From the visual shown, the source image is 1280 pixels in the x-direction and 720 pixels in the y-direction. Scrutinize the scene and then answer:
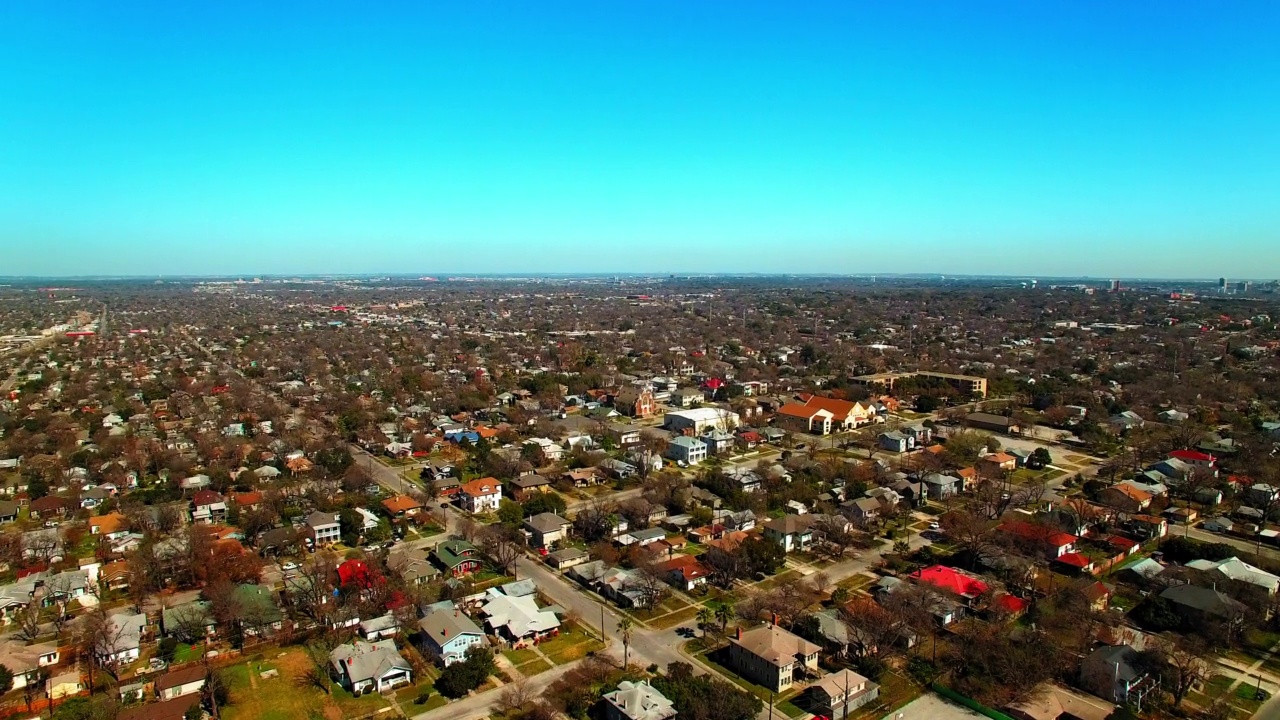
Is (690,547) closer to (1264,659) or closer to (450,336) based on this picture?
(1264,659)

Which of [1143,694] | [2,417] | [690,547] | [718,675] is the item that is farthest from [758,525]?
[2,417]

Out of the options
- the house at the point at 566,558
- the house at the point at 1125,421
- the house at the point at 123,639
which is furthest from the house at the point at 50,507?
the house at the point at 1125,421

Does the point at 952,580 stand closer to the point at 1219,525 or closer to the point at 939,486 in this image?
the point at 939,486

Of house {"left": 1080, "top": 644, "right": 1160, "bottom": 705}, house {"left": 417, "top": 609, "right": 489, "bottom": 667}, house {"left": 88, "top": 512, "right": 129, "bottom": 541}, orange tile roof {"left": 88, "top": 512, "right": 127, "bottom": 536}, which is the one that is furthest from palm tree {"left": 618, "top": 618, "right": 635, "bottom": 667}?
orange tile roof {"left": 88, "top": 512, "right": 127, "bottom": 536}

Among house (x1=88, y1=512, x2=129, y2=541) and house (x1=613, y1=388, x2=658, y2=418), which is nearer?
house (x1=88, y1=512, x2=129, y2=541)

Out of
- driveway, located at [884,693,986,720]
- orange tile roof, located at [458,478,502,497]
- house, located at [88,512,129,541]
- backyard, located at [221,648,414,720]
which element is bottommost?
backyard, located at [221,648,414,720]

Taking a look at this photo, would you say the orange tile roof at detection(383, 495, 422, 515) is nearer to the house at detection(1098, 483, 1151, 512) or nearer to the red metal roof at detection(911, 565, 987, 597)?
the red metal roof at detection(911, 565, 987, 597)

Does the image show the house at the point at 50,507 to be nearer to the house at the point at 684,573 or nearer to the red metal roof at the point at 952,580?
the house at the point at 684,573

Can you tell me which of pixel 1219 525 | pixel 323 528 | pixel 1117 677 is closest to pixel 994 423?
pixel 1219 525
